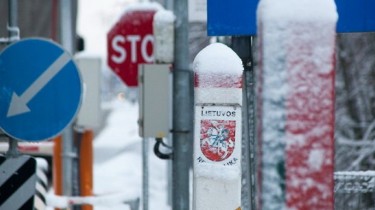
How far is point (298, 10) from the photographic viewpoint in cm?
217

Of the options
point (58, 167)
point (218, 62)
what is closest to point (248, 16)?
point (218, 62)

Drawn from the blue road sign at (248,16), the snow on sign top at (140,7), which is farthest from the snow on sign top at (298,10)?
the snow on sign top at (140,7)

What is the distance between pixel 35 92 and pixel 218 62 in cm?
133

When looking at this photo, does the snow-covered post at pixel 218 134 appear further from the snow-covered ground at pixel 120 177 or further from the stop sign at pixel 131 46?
the stop sign at pixel 131 46

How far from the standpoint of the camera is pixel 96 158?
22.1 m

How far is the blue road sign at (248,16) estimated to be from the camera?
5656mm

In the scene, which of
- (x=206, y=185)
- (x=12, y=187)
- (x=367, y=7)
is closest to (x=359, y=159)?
(x=367, y=7)

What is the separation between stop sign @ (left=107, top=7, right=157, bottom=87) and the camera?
9.84 meters

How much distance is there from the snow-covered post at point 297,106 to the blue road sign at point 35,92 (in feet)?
10.7

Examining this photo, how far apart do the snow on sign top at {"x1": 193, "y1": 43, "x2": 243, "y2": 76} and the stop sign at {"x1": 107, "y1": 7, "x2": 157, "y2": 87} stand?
15.1 ft

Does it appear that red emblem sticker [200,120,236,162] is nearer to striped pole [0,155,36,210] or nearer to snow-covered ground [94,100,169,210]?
striped pole [0,155,36,210]

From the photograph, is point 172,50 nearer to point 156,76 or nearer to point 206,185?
point 156,76

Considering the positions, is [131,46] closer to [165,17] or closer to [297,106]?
[165,17]

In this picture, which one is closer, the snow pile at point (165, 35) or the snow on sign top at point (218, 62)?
the snow on sign top at point (218, 62)
